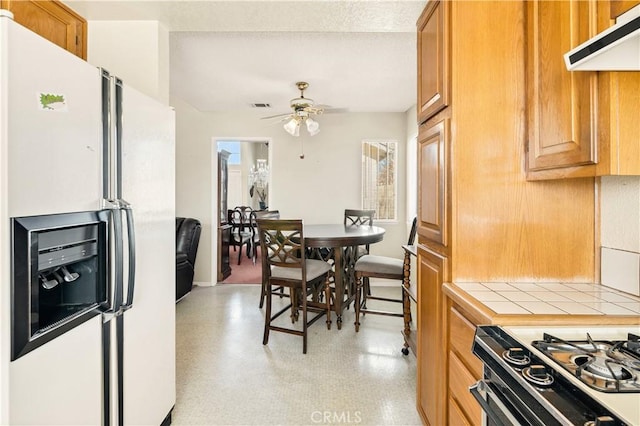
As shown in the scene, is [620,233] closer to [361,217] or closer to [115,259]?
[115,259]

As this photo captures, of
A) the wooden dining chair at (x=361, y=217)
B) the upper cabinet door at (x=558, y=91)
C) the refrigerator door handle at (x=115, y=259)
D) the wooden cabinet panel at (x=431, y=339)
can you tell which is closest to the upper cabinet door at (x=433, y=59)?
the upper cabinet door at (x=558, y=91)

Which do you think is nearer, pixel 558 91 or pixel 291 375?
pixel 558 91

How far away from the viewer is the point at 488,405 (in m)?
0.91

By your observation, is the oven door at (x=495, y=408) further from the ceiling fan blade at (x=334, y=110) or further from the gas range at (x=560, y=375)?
the ceiling fan blade at (x=334, y=110)

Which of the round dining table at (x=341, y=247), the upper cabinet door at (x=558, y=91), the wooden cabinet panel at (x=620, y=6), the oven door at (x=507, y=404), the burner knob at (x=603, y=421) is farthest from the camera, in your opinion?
the round dining table at (x=341, y=247)

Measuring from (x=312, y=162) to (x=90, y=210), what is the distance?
3.78m

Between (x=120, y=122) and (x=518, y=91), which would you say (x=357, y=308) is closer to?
(x=518, y=91)

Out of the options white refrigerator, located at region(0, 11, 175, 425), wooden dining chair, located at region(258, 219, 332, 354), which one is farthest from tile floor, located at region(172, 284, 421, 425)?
white refrigerator, located at region(0, 11, 175, 425)

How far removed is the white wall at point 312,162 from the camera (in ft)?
15.4

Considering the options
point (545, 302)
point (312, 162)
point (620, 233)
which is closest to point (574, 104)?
point (620, 233)

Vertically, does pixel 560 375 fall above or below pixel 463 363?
above

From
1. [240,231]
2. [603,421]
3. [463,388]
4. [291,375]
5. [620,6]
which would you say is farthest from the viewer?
[240,231]

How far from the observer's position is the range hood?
0.83 m

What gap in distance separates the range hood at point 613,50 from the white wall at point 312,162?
3.81 metres
